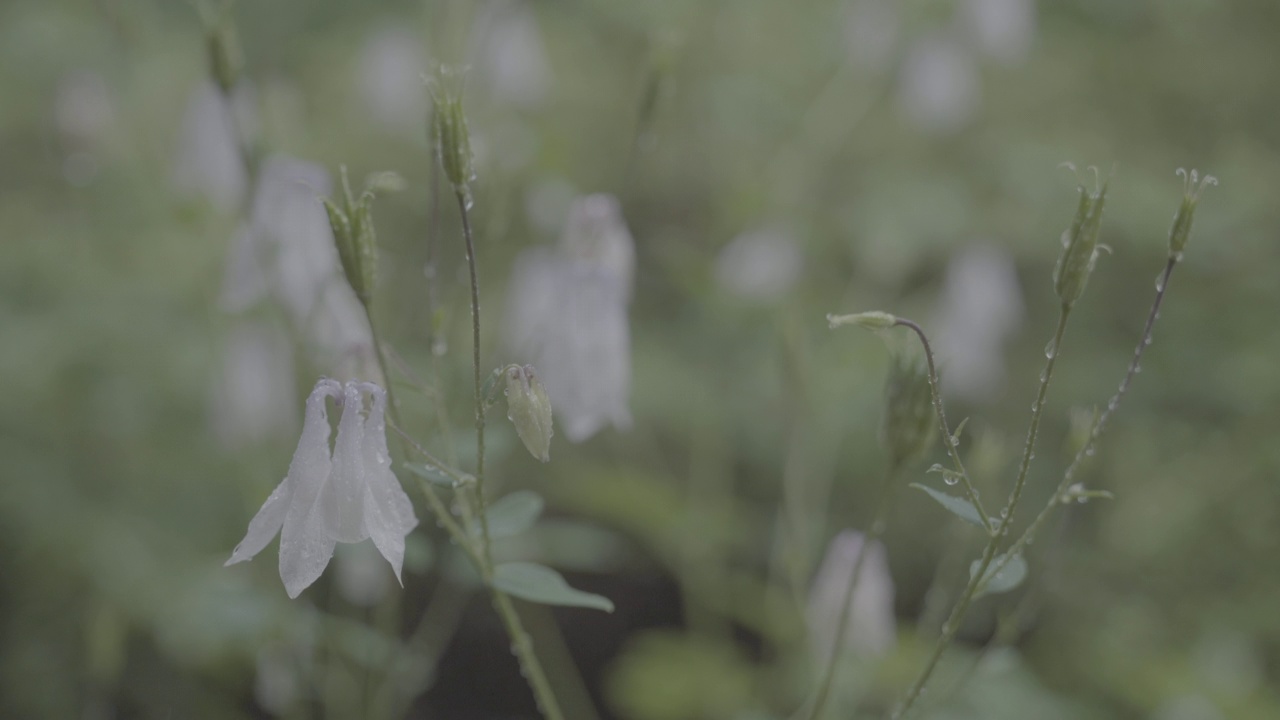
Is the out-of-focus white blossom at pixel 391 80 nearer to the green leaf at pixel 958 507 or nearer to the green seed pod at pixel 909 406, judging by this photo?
the green seed pod at pixel 909 406

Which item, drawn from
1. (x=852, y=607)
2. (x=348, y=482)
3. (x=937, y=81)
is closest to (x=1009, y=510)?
(x=348, y=482)

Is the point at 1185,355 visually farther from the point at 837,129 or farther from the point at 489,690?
the point at 489,690

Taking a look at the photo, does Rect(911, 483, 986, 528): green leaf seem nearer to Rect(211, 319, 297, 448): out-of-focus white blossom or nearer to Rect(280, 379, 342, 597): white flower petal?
Rect(280, 379, 342, 597): white flower petal

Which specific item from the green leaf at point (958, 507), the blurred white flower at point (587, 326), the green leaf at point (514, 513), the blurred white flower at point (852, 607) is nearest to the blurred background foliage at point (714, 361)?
the blurred white flower at point (852, 607)

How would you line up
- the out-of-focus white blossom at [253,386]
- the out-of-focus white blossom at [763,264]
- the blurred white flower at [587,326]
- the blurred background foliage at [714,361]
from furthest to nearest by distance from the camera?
1. the out-of-focus white blossom at [763,264]
2. the blurred background foliage at [714,361]
3. the out-of-focus white blossom at [253,386]
4. the blurred white flower at [587,326]

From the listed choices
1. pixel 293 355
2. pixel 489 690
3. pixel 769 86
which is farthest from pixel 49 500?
pixel 769 86

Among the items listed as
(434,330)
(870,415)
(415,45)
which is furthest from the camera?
(415,45)

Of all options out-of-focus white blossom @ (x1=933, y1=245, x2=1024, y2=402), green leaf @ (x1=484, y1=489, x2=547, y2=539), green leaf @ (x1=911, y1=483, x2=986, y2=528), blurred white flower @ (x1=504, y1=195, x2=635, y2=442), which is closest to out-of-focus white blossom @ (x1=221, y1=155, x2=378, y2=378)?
blurred white flower @ (x1=504, y1=195, x2=635, y2=442)
